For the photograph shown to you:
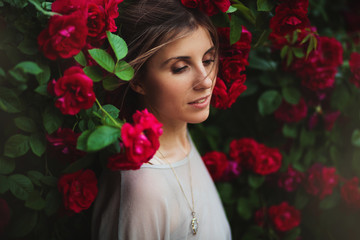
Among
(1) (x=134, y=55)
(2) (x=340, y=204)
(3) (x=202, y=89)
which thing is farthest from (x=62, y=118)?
(2) (x=340, y=204)

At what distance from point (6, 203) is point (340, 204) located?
1.40m

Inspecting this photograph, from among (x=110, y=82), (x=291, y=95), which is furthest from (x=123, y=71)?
(x=291, y=95)

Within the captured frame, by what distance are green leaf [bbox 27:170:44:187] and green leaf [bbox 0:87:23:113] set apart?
0.20 m

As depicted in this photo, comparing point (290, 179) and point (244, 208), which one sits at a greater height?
point (290, 179)

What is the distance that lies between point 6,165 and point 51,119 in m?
0.17

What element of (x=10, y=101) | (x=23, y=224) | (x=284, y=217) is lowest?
(x=284, y=217)

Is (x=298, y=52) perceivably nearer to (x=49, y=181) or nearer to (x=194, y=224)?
(x=194, y=224)

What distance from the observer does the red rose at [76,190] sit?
0.87 metres

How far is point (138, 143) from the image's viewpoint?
2.31 feet

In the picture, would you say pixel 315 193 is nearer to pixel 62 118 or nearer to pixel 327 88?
pixel 327 88

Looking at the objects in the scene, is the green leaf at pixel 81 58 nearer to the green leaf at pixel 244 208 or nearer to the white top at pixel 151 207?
the white top at pixel 151 207

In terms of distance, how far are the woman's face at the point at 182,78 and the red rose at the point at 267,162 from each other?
1.56 feet

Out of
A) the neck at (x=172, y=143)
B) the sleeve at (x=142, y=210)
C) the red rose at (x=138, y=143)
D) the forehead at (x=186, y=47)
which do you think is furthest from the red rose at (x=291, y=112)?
the red rose at (x=138, y=143)

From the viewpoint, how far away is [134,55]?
0.92 m
